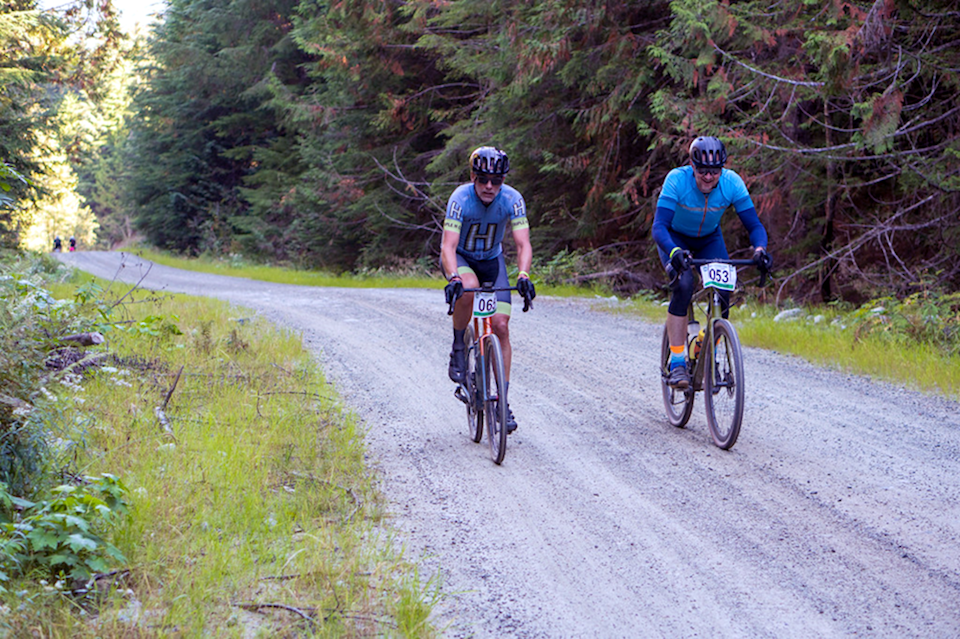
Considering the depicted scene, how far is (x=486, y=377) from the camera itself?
585 cm

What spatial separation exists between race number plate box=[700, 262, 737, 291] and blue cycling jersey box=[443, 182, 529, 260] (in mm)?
1370

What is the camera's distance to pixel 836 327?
10.8 metres

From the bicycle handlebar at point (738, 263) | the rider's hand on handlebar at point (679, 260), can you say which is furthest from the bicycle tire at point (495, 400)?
the bicycle handlebar at point (738, 263)

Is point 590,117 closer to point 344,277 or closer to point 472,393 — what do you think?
point 472,393

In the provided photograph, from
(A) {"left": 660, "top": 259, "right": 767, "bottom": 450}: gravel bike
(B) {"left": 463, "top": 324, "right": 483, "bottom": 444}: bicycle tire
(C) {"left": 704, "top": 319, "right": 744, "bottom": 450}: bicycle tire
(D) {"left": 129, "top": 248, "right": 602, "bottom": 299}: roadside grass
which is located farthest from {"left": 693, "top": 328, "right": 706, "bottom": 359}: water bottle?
(D) {"left": 129, "top": 248, "right": 602, "bottom": 299}: roadside grass

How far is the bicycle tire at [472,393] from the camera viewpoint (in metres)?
6.23

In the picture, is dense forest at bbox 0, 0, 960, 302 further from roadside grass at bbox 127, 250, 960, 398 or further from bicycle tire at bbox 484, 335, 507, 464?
bicycle tire at bbox 484, 335, 507, 464

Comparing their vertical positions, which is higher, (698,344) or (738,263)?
(738,263)

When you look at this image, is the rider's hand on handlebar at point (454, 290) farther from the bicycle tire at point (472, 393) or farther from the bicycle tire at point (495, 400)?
the bicycle tire at point (472, 393)

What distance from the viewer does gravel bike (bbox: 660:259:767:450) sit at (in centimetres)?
578

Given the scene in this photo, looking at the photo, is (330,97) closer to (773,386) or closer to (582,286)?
(582,286)

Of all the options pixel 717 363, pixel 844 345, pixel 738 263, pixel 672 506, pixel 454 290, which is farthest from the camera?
pixel 844 345

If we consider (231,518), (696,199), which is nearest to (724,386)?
(696,199)

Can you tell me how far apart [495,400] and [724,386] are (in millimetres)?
1705
